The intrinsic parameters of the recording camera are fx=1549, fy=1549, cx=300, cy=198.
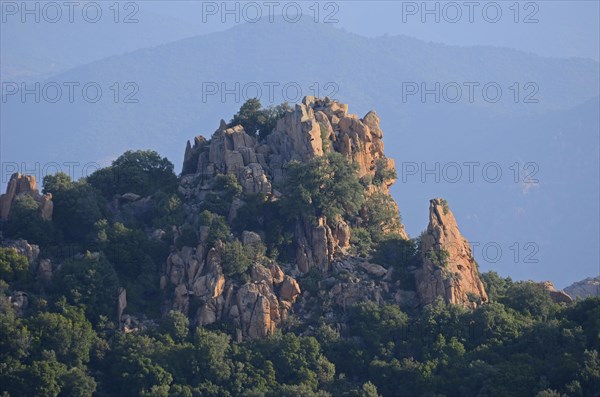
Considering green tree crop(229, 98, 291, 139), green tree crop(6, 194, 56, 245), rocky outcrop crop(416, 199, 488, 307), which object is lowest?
rocky outcrop crop(416, 199, 488, 307)

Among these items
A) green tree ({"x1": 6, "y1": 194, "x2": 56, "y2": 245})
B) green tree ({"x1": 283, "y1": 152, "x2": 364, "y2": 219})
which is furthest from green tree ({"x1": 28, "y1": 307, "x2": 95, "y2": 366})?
green tree ({"x1": 283, "y1": 152, "x2": 364, "y2": 219})

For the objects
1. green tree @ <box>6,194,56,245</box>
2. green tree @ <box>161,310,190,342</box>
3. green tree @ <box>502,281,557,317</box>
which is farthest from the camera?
green tree @ <box>6,194,56,245</box>

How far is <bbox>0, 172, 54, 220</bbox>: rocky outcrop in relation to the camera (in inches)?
3221

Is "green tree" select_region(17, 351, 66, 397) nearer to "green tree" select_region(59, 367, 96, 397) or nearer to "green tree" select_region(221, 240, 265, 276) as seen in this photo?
"green tree" select_region(59, 367, 96, 397)

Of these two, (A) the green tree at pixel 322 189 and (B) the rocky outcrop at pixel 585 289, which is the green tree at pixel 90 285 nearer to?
(A) the green tree at pixel 322 189

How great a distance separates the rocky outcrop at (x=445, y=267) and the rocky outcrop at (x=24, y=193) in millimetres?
19843

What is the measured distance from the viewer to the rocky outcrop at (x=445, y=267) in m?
78.2

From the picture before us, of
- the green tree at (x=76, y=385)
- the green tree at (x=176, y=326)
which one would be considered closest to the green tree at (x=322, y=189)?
the green tree at (x=176, y=326)

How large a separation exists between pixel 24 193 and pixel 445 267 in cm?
2262

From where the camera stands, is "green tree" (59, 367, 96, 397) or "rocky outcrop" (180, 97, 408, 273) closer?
"green tree" (59, 367, 96, 397)

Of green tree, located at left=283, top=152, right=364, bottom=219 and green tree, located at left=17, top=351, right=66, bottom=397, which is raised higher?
green tree, located at left=283, top=152, right=364, bottom=219

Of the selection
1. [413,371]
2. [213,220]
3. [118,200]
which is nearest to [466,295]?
[413,371]

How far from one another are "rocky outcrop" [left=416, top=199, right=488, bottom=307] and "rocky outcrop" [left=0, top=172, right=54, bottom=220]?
1984cm

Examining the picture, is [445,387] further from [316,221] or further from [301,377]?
[316,221]
